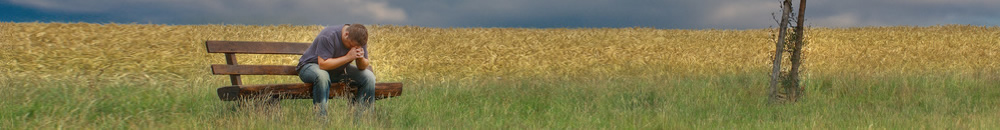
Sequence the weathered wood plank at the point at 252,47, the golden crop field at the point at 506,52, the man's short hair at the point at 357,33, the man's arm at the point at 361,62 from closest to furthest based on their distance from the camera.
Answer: the man's short hair at the point at 357,33 → the man's arm at the point at 361,62 → the weathered wood plank at the point at 252,47 → the golden crop field at the point at 506,52

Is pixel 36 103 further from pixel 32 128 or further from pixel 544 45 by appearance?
pixel 544 45

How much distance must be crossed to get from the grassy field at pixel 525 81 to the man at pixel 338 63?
0.20 m

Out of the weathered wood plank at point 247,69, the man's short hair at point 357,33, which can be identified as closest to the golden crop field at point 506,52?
the weathered wood plank at point 247,69

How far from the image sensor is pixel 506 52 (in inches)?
508

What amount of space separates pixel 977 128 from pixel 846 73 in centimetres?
407

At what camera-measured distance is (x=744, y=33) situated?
18297 millimetres

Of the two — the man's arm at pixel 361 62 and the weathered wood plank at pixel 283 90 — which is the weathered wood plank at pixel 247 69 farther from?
the man's arm at pixel 361 62

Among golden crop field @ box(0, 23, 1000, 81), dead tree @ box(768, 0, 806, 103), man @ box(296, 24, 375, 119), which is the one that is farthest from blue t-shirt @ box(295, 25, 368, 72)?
dead tree @ box(768, 0, 806, 103)

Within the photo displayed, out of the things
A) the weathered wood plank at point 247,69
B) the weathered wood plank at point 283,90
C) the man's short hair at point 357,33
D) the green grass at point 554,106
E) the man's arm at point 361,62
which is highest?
the man's short hair at point 357,33

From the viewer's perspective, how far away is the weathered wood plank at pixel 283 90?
5895mm

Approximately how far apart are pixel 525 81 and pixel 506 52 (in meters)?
3.59

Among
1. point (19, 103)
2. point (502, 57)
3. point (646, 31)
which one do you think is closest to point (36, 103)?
point (19, 103)

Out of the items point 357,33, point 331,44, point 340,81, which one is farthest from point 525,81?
point 357,33

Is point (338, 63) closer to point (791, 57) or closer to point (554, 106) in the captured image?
point (554, 106)
